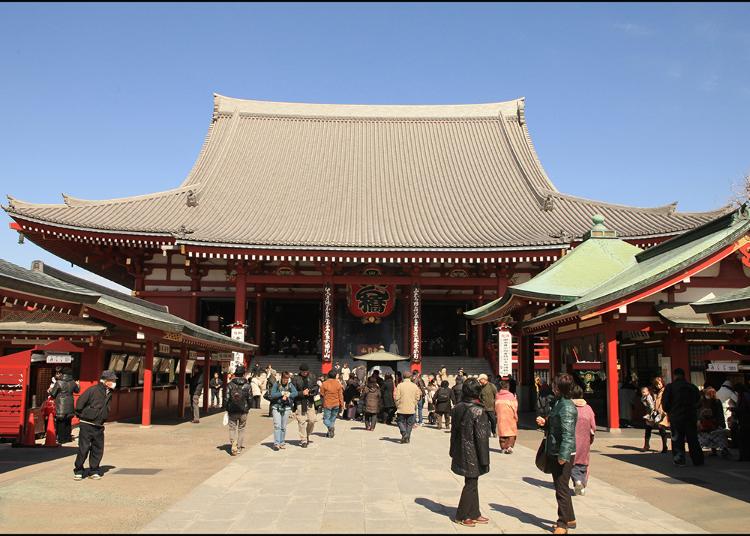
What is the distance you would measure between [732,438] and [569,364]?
5.82 meters

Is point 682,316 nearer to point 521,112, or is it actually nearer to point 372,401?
point 372,401

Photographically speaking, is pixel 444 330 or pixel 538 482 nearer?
pixel 538 482

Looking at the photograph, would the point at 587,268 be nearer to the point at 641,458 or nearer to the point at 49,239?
the point at 641,458

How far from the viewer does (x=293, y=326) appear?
33969 mm

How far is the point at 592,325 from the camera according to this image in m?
17.5

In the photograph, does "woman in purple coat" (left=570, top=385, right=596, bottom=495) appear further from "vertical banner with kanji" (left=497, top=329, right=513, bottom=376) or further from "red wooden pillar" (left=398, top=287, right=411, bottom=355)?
"red wooden pillar" (left=398, top=287, right=411, bottom=355)

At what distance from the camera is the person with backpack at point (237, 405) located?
12.6m

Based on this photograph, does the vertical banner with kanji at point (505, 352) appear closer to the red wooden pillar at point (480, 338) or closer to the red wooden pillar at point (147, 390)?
the red wooden pillar at point (480, 338)

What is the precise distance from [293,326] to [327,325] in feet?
20.6

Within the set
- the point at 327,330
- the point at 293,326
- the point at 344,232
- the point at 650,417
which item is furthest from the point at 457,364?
the point at 650,417

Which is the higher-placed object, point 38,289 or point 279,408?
point 38,289

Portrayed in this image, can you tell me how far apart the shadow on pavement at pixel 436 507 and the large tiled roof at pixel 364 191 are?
1820 centimetres

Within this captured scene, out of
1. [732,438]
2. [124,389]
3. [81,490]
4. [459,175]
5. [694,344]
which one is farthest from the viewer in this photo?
[459,175]

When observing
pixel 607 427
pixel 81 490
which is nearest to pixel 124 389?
pixel 81 490
